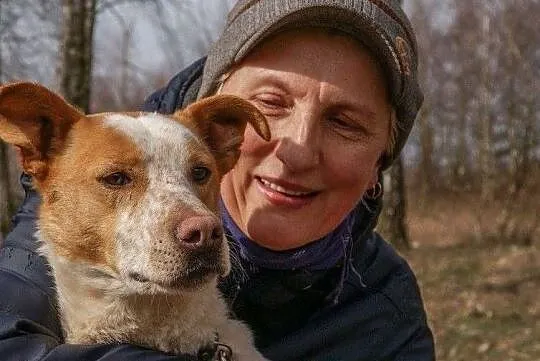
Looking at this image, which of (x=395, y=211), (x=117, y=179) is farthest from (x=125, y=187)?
(x=395, y=211)

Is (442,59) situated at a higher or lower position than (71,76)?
lower

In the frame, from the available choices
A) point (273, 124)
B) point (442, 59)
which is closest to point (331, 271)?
point (273, 124)

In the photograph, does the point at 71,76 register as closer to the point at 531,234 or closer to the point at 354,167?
the point at 354,167

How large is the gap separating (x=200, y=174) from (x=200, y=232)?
0.41 metres

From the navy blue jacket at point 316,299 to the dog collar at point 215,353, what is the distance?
8cm

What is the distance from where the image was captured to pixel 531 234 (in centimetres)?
1257

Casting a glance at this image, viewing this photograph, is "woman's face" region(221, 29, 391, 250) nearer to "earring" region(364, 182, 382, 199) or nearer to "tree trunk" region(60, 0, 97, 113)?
"earring" region(364, 182, 382, 199)

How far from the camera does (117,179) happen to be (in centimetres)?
238

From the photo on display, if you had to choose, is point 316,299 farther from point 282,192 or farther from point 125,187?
point 125,187

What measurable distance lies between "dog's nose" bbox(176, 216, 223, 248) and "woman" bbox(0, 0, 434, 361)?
469mm

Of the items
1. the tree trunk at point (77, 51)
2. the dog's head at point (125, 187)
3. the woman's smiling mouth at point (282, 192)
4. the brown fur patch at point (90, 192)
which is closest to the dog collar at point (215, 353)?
the dog's head at point (125, 187)

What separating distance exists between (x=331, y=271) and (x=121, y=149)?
0.92 m

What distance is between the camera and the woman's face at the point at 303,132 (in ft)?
8.49

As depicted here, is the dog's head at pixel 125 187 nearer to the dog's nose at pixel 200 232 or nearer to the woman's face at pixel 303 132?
the dog's nose at pixel 200 232
